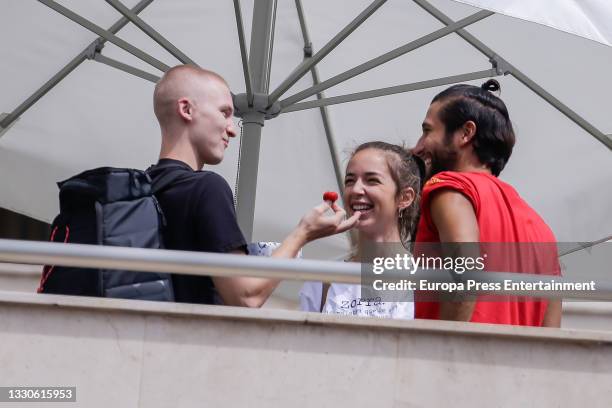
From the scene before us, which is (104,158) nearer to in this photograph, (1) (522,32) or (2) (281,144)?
(2) (281,144)

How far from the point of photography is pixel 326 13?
679 cm

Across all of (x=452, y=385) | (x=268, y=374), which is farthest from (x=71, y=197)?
(x=452, y=385)

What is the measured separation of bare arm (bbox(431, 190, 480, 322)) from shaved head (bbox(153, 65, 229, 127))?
84 centimetres

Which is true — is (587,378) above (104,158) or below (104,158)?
below

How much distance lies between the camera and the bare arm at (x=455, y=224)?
297 centimetres

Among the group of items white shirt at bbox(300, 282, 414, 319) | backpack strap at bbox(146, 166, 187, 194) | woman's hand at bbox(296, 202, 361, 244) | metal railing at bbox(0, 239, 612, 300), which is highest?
backpack strap at bbox(146, 166, 187, 194)

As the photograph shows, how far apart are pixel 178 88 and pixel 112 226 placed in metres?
0.64

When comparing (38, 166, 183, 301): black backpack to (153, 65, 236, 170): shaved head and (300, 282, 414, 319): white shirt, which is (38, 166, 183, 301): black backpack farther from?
(300, 282, 414, 319): white shirt

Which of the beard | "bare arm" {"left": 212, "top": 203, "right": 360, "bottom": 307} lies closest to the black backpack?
"bare arm" {"left": 212, "top": 203, "right": 360, "bottom": 307}

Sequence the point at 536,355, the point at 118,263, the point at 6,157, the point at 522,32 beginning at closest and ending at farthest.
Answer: the point at 118,263 < the point at 536,355 < the point at 522,32 < the point at 6,157

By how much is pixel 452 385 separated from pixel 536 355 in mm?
219

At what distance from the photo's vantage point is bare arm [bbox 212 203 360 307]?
9.66 ft

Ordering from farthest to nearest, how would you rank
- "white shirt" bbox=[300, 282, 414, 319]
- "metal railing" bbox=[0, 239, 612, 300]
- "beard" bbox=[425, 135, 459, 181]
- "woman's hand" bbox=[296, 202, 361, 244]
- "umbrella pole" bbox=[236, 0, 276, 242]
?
1. "umbrella pole" bbox=[236, 0, 276, 242]
2. "white shirt" bbox=[300, 282, 414, 319]
3. "beard" bbox=[425, 135, 459, 181]
4. "woman's hand" bbox=[296, 202, 361, 244]
5. "metal railing" bbox=[0, 239, 612, 300]

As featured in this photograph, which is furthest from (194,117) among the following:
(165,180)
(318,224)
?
(318,224)
